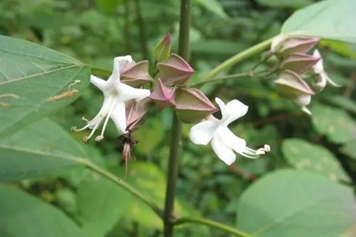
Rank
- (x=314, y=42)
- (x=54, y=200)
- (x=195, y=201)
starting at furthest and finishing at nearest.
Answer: (x=195, y=201), (x=54, y=200), (x=314, y=42)

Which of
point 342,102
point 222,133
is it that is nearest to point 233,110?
point 222,133

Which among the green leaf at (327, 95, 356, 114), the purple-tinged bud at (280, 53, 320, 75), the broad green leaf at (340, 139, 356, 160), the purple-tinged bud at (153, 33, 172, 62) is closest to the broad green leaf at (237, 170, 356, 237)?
the purple-tinged bud at (280, 53, 320, 75)

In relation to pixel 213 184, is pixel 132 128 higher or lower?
higher

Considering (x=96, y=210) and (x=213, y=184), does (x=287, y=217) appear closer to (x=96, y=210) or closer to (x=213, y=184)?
(x=96, y=210)

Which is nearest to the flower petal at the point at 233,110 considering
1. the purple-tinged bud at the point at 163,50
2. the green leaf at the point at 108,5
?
the purple-tinged bud at the point at 163,50

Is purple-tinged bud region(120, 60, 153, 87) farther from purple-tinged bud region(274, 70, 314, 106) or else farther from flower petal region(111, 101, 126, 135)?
purple-tinged bud region(274, 70, 314, 106)

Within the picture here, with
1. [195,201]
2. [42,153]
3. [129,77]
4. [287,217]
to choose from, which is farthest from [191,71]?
[195,201]

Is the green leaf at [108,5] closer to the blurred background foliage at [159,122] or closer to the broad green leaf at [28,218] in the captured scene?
the blurred background foliage at [159,122]
